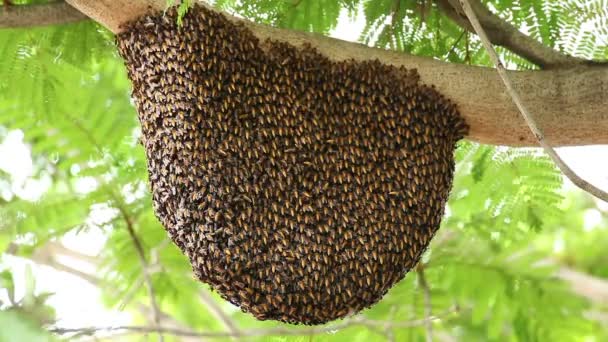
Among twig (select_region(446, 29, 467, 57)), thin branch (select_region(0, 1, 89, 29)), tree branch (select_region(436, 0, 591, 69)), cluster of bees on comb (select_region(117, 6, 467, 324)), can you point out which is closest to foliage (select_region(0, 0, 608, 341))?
twig (select_region(446, 29, 467, 57))

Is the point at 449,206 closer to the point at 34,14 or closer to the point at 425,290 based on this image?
the point at 425,290

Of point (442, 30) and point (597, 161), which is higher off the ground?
point (442, 30)

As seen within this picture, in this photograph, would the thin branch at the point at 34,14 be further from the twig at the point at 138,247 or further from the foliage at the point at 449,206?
the twig at the point at 138,247

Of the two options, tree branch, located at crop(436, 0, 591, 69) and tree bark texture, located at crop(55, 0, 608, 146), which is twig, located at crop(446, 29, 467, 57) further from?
tree bark texture, located at crop(55, 0, 608, 146)

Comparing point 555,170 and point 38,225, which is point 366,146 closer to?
point 555,170

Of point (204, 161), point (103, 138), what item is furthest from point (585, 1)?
point (103, 138)

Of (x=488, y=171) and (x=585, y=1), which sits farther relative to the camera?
(x=488, y=171)

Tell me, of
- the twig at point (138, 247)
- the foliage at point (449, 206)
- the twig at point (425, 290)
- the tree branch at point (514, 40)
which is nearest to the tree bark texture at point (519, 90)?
the tree branch at point (514, 40)
